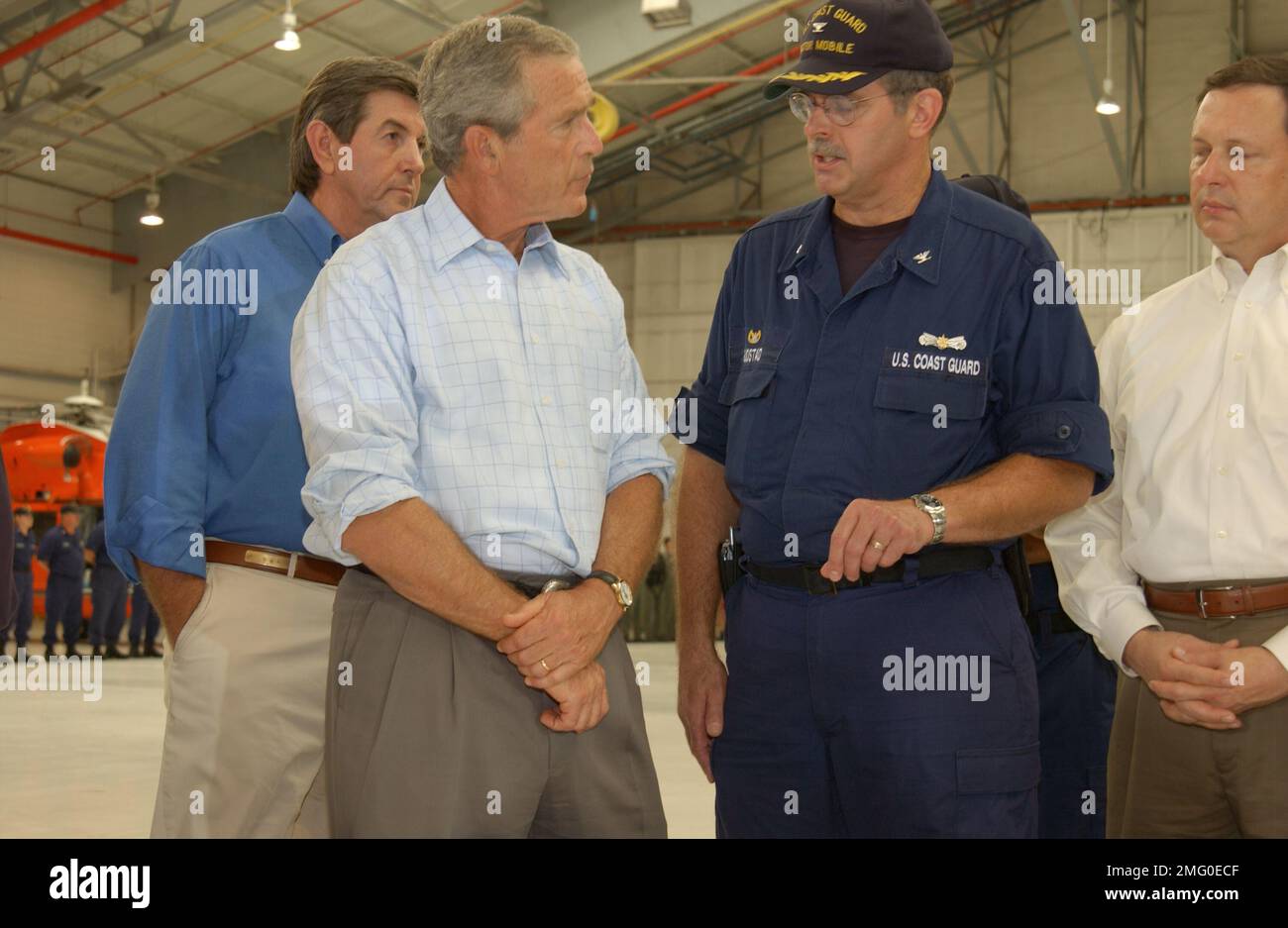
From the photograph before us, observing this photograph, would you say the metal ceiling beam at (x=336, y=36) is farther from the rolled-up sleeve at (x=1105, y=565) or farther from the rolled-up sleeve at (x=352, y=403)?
the rolled-up sleeve at (x=352, y=403)

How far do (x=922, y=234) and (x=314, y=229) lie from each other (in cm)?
130

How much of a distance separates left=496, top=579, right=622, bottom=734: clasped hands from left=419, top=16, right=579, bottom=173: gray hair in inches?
28.8

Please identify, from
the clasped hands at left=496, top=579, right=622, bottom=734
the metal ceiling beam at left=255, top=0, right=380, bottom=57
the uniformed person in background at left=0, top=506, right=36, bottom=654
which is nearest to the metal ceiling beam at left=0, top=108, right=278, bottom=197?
the metal ceiling beam at left=255, top=0, right=380, bottom=57

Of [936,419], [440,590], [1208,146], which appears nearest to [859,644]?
[936,419]

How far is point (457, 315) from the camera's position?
2055 millimetres

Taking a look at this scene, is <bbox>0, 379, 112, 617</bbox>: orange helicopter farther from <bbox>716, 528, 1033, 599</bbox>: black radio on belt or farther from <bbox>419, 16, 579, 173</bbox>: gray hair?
<bbox>716, 528, 1033, 599</bbox>: black radio on belt

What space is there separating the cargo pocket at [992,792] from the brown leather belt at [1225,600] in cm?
49

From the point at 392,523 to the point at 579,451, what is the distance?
1.15 ft

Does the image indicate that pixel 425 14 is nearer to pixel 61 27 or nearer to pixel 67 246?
pixel 61 27

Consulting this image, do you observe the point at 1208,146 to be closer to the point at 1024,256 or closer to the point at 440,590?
the point at 1024,256

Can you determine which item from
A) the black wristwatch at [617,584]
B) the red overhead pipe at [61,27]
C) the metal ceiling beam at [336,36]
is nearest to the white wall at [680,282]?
the metal ceiling beam at [336,36]

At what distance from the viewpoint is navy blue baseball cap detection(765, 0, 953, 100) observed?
2324mm

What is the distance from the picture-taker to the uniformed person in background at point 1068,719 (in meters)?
3.15

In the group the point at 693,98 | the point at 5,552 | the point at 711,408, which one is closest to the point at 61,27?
the point at 693,98
